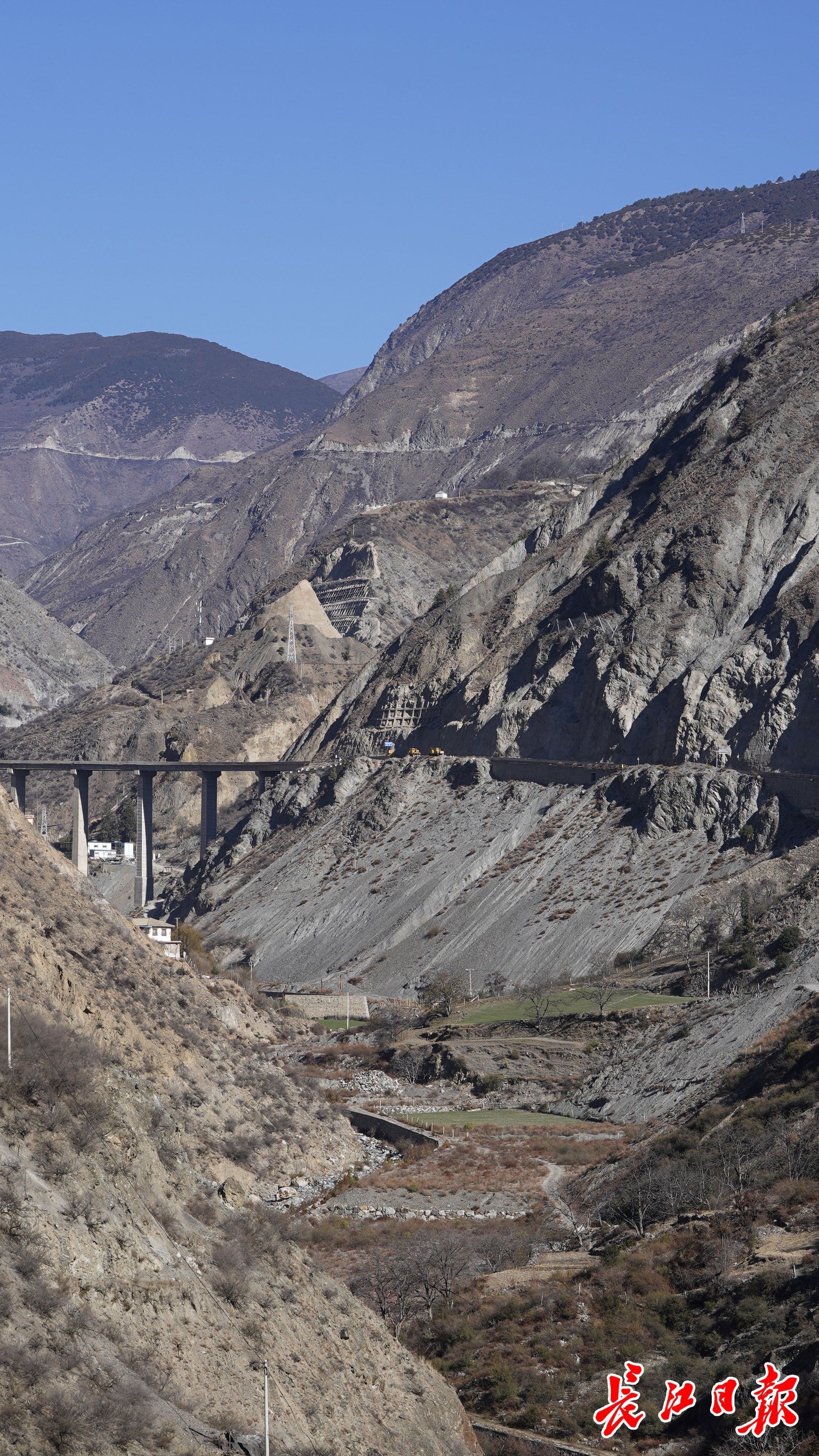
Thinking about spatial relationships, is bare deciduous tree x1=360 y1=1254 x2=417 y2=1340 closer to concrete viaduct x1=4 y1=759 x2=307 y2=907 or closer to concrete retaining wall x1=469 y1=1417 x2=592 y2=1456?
concrete retaining wall x1=469 y1=1417 x2=592 y2=1456

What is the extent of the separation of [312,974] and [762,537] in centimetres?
3763

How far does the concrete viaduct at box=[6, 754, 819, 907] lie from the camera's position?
10144 centimetres

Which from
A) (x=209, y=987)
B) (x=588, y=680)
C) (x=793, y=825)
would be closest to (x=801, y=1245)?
(x=209, y=987)

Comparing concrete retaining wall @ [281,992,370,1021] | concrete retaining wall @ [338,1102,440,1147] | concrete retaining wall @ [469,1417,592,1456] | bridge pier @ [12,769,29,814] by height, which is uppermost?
bridge pier @ [12,769,29,814]

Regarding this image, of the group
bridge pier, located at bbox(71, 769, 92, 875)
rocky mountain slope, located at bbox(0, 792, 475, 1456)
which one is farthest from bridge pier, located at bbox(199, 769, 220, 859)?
rocky mountain slope, located at bbox(0, 792, 475, 1456)

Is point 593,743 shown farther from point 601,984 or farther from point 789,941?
point 789,941

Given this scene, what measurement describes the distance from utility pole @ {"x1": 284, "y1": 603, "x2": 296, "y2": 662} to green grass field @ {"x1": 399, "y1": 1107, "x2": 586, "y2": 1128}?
100578 mm

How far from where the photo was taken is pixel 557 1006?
72625 millimetres

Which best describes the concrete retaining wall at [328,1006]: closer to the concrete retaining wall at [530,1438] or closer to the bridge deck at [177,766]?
the bridge deck at [177,766]

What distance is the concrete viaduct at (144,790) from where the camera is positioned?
125812 millimetres

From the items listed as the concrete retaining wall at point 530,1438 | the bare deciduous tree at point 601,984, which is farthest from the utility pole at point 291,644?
the concrete retaining wall at point 530,1438

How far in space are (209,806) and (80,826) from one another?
10145mm

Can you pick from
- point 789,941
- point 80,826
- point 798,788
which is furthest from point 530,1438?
point 80,826

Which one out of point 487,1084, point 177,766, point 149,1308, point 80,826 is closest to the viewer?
point 149,1308
